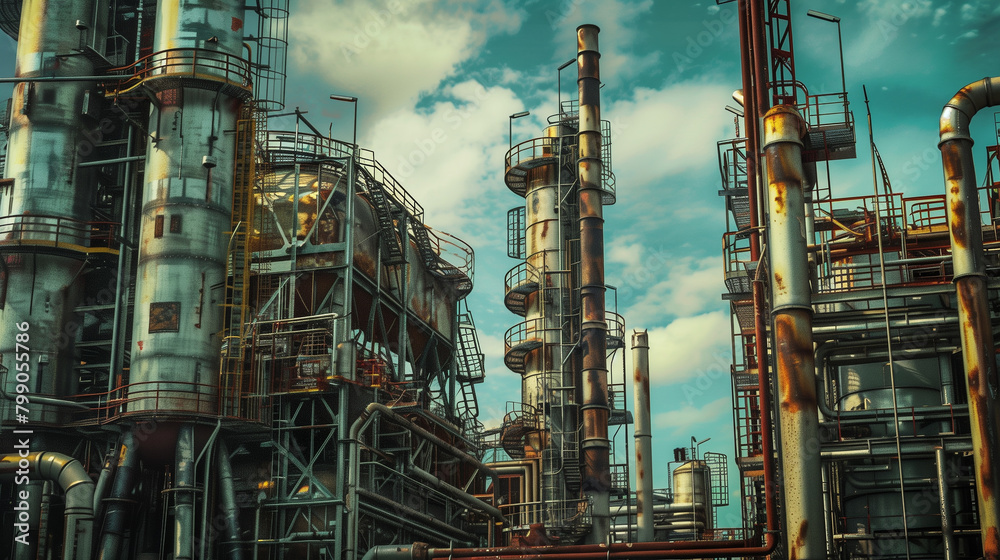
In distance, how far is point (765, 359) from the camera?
77.2 ft

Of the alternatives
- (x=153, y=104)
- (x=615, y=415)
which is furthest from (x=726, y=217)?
(x=153, y=104)

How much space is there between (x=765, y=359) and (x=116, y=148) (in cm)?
2371

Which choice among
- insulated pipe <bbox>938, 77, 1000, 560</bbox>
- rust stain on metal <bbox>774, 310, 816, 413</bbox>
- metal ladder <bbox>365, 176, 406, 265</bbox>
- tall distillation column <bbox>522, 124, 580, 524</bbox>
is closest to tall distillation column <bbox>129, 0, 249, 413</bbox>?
metal ladder <bbox>365, 176, 406, 265</bbox>

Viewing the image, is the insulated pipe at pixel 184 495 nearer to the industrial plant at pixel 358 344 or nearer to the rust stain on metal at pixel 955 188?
the industrial plant at pixel 358 344

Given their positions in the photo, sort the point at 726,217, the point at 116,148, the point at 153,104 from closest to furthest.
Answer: the point at 726,217
the point at 153,104
the point at 116,148

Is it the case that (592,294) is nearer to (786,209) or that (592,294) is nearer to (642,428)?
(642,428)

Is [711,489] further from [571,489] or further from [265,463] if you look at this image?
[265,463]

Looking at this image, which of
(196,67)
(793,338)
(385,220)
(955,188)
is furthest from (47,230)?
(955,188)

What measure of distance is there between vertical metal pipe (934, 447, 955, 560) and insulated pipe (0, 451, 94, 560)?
21.1 meters

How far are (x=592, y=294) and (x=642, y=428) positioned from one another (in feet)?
17.4

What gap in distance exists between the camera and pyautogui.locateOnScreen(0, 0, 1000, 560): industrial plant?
22.7 m

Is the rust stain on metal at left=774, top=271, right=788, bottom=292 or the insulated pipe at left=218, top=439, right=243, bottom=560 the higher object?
the rust stain on metal at left=774, top=271, right=788, bottom=292

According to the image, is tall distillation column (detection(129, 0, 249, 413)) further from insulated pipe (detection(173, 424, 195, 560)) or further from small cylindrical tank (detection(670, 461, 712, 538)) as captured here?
small cylindrical tank (detection(670, 461, 712, 538))

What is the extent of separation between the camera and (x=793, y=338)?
861 inches
